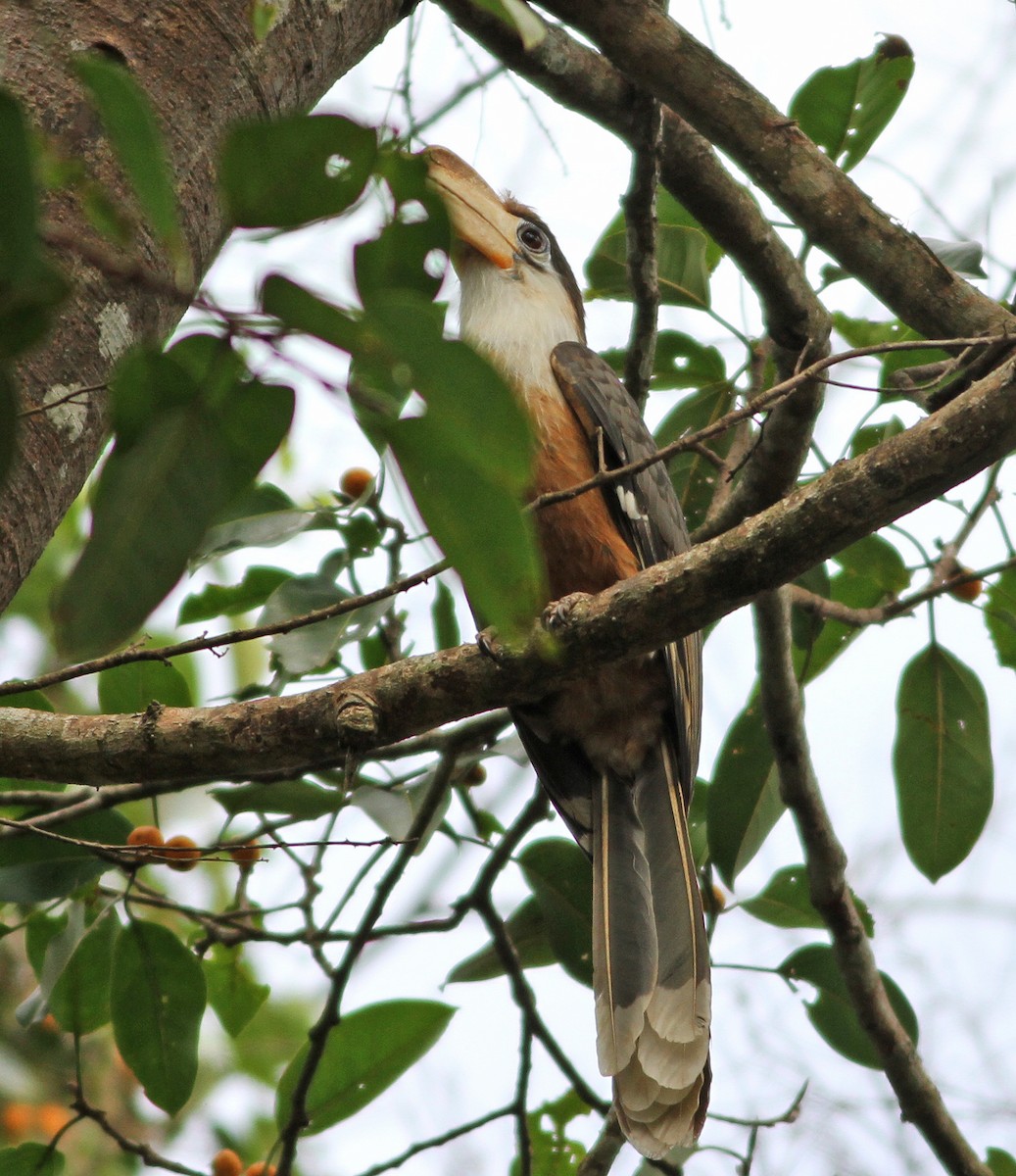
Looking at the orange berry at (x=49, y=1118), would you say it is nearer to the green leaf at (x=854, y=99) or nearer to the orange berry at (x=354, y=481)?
the orange berry at (x=354, y=481)

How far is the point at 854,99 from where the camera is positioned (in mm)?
2959

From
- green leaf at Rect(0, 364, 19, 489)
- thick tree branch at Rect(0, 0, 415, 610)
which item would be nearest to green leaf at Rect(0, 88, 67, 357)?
green leaf at Rect(0, 364, 19, 489)

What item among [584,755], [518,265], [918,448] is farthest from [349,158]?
[518,265]

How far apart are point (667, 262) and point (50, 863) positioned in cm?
206

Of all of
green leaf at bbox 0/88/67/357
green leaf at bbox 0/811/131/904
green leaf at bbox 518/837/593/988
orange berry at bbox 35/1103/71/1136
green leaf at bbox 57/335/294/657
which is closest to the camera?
green leaf at bbox 0/88/67/357

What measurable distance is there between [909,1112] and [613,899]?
0.88 m

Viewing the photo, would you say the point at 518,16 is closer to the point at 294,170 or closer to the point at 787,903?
the point at 294,170

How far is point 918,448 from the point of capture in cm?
173

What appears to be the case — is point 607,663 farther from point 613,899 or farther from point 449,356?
point 449,356

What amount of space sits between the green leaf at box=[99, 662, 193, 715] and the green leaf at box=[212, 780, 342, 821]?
25cm

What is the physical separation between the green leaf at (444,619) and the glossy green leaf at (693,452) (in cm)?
71

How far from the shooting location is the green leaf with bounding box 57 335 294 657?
2.78 ft

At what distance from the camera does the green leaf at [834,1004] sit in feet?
10.1

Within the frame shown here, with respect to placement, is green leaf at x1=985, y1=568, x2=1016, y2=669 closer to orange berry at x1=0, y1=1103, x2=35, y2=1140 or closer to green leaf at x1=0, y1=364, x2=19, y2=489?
green leaf at x1=0, y1=364, x2=19, y2=489
